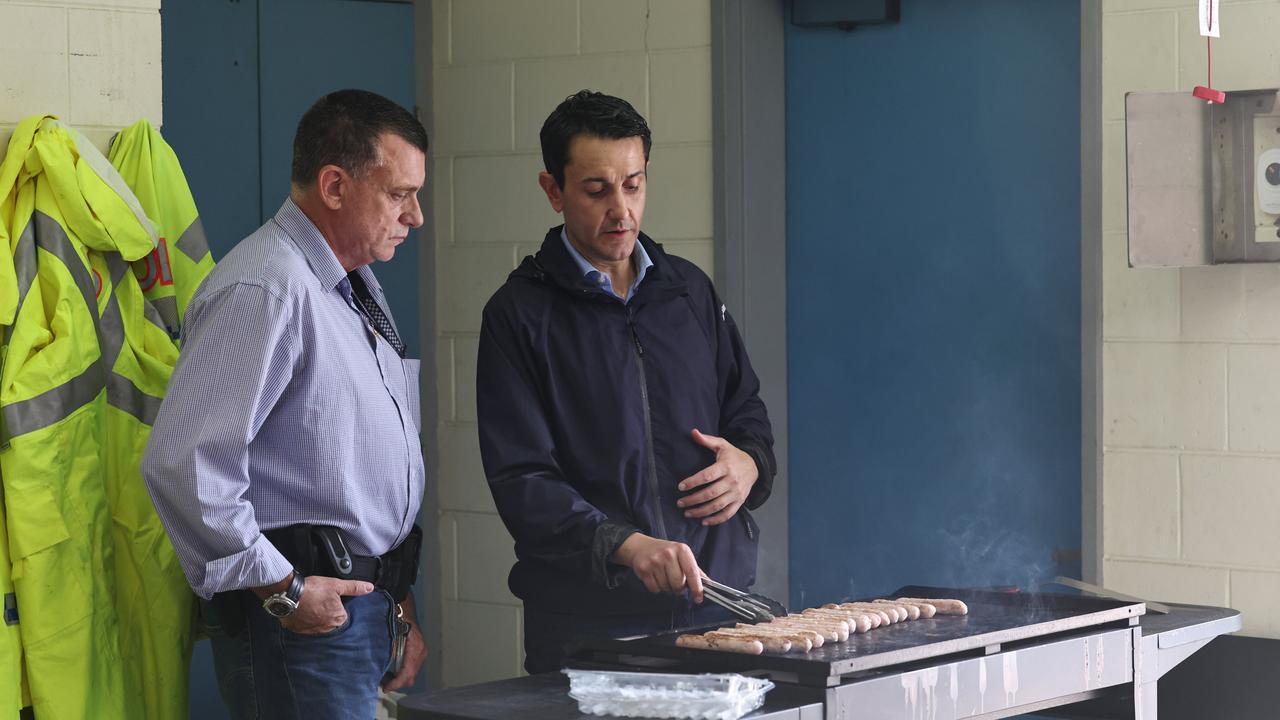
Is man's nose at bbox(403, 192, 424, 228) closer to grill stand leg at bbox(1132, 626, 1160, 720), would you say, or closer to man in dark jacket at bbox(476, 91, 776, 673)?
man in dark jacket at bbox(476, 91, 776, 673)

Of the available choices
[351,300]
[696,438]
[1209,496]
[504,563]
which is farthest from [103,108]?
[1209,496]

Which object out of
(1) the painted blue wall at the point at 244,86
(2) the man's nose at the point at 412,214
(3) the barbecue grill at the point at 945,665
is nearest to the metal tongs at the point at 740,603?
(3) the barbecue grill at the point at 945,665

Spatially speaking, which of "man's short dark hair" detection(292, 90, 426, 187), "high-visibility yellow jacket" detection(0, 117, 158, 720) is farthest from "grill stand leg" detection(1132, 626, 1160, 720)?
"high-visibility yellow jacket" detection(0, 117, 158, 720)

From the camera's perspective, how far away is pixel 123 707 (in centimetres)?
263

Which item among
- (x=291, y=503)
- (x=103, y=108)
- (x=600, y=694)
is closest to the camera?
(x=600, y=694)

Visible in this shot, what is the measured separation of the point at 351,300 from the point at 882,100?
179cm

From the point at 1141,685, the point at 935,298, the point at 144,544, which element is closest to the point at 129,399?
the point at 144,544

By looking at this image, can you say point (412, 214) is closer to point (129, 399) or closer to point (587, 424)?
point (587, 424)

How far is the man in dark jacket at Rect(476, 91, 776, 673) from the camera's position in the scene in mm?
2539

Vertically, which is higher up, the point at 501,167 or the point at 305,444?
the point at 501,167

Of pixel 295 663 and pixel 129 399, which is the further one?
pixel 129 399

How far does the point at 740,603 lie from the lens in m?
2.42

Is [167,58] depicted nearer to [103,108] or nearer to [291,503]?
[103,108]

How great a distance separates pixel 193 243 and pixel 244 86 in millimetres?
1187
